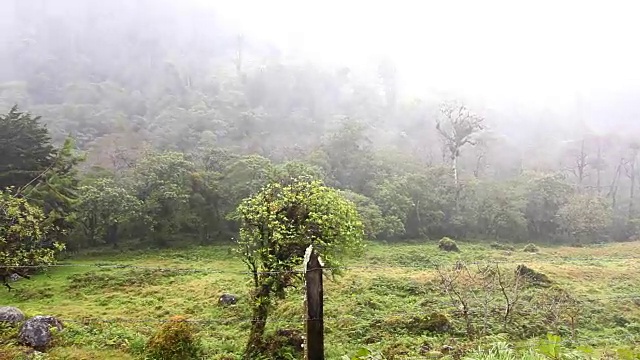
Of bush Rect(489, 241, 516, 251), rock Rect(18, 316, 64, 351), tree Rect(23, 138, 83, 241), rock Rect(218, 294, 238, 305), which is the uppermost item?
tree Rect(23, 138, 83, 241)

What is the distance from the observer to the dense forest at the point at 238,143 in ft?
121

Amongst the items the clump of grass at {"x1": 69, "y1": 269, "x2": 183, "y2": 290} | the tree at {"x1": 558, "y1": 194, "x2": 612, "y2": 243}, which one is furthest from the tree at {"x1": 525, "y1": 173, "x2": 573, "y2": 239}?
the clump of grass at {"x1": 69, "y1": 269, "x2": 183, "y2": 290}

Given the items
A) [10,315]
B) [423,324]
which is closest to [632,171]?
[423,324]

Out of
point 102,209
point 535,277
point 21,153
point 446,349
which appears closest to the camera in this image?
point 446,349

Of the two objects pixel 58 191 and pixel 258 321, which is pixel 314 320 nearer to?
pixel 258 321

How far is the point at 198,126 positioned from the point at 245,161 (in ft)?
120

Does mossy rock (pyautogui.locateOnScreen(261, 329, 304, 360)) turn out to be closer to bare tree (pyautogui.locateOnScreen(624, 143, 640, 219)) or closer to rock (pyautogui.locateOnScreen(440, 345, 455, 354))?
rock (pyautogui.locateOnScreen(440, 345, 455, 354))

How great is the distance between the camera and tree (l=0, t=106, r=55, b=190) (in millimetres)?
29953

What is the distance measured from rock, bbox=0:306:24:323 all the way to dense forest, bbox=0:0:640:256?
4.46m

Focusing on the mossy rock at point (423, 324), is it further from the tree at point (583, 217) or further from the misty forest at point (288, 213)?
the tree at point (583, 217)

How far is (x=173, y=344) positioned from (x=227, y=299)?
9.34 meters

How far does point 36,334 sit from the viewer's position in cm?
1357

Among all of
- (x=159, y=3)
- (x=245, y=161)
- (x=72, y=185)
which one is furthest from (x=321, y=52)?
(x=72, y=185)

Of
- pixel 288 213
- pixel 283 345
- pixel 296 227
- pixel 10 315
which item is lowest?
pixel 283 345
